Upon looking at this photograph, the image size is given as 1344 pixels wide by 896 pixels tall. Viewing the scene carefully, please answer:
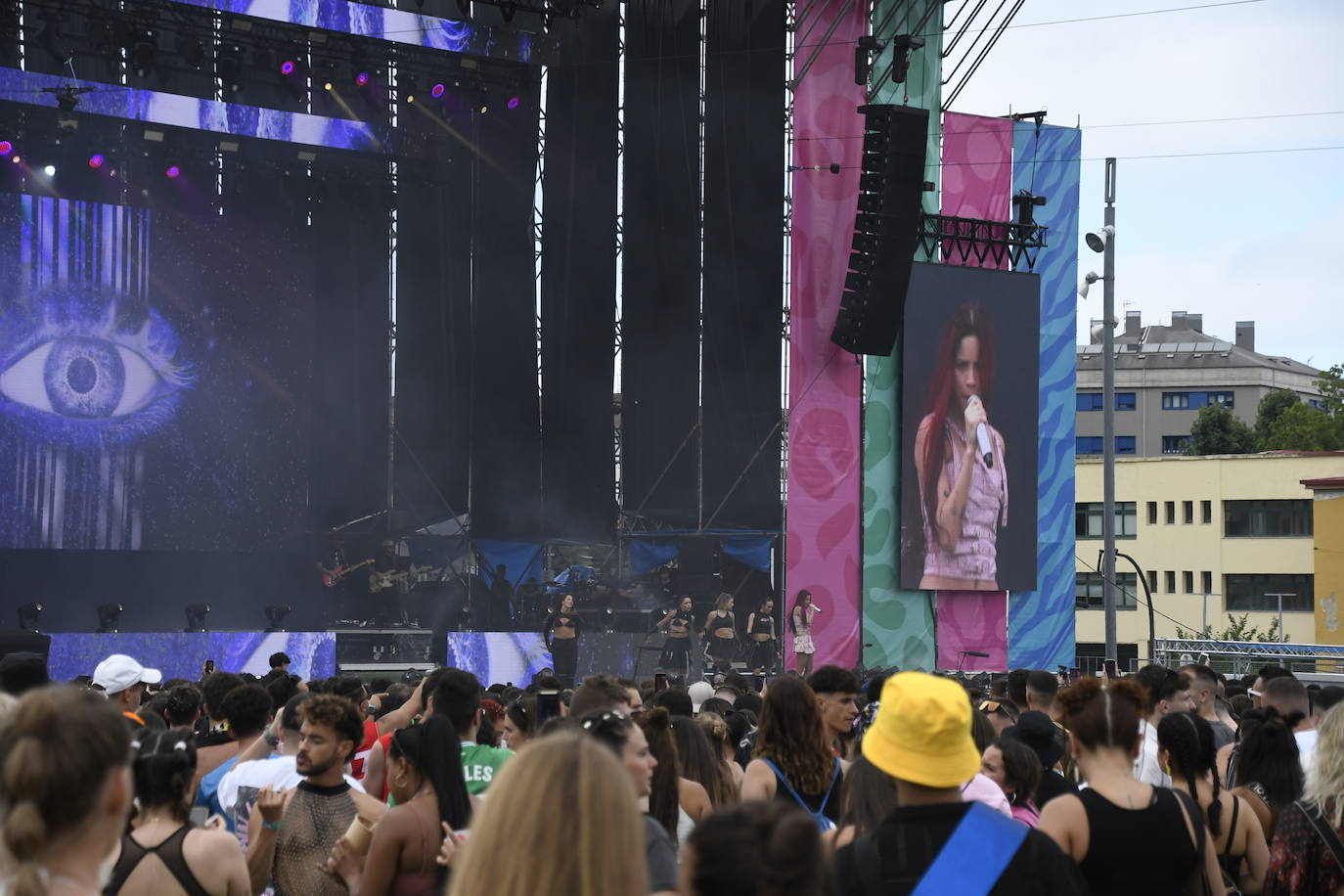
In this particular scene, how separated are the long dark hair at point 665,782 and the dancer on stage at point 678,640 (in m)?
15.6

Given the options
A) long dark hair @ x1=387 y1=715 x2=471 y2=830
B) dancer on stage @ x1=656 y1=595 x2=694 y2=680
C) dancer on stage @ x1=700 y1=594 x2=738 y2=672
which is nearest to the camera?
long dark hair @ x1=387 y1=715 x2=471 y2=830

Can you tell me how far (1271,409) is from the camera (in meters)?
62.1

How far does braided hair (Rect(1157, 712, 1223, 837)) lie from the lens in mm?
4695

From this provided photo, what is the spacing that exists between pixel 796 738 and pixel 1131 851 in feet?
3.83

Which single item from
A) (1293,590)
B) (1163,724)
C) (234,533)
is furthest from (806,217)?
(1293,590)

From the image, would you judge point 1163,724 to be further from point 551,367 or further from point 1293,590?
point 1293,590

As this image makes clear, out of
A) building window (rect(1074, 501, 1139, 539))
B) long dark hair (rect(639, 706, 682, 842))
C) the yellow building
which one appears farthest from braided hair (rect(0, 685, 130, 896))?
building window (rect(1074, 501, 1139, 539))

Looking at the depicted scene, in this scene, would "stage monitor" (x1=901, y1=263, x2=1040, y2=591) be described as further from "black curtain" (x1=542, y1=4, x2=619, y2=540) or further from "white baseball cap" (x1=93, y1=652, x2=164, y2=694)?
"white baseball cap" (x1=93, y1=652, x2=164, y2=694)

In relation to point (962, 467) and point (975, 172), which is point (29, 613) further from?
point (975, 172)

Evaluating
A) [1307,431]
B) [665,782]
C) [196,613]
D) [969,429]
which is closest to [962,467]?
[969,429]

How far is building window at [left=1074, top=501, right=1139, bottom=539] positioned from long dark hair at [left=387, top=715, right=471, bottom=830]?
159 feet

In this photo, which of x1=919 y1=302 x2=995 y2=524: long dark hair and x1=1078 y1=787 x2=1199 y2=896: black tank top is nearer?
x1=1078 y1=787 x2=1199 y2=896: black tank top

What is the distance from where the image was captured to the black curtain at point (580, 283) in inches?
806

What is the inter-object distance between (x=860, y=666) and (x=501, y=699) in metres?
13.1
